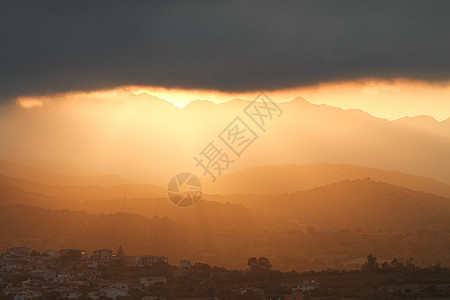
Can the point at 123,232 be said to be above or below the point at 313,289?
above

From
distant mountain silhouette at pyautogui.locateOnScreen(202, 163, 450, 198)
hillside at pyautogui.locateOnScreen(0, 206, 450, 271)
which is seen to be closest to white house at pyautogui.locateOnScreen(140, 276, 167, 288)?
hillside at pyautogui.locateOnScreen(0, 206, 450, 271)

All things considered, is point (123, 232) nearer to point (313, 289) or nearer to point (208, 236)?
point (208, 236)

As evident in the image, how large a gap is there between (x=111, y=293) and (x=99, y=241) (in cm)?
3940

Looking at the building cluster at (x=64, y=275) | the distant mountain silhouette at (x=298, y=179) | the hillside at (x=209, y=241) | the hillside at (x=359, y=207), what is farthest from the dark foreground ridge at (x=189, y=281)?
the distant mountain silhouette at (x=298, y=179)

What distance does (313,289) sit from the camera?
56.6 meters

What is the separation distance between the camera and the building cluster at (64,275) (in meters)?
57.3

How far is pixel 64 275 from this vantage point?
65.5 meters

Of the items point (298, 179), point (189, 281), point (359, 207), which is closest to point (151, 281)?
point (189, 281)

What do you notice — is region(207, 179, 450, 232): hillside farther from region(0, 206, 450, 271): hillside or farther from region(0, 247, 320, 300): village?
region(0, 247, 320, 300): village

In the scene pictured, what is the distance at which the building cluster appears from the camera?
5728 cm

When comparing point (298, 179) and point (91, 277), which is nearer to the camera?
point (91, 277)

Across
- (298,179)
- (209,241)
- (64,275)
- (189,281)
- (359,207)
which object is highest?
(298,179)

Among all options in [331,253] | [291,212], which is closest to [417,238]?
[331,253]

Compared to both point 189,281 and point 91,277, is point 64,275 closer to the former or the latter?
point 91,277
